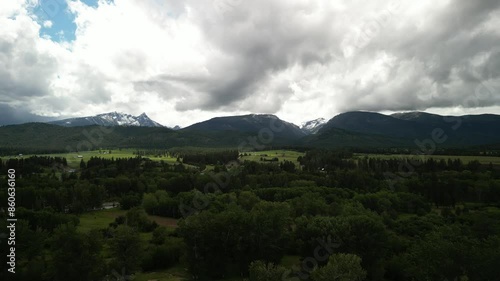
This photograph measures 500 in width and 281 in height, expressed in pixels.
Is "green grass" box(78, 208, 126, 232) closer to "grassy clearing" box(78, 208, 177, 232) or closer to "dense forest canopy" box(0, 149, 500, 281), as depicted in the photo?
"grassy clearing" box(78, 208, 177, 232)

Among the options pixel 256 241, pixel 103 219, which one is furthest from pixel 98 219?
pixel 256 241

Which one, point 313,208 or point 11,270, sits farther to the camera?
point 313,208

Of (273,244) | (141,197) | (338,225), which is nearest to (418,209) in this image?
(338,225)

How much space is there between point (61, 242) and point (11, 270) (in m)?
7.58

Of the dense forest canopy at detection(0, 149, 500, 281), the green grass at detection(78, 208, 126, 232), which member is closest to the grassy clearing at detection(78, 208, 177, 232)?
the green grass at detection(78, 208, 126, 232)

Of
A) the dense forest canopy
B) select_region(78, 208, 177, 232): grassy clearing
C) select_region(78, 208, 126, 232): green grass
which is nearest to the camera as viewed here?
the dense forest canopy

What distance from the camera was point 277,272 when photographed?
120ft

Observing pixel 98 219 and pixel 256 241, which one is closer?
pixel 256 241

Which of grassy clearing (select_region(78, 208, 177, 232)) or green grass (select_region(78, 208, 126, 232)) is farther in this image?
grassy clearing (select_region(78, 208, 177, 232))

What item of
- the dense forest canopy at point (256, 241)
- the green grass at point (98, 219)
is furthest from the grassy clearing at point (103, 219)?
the dense forest canopy at point (256, 241)

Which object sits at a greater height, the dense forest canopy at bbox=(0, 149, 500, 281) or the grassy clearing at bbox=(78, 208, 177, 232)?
the dense forest canopy at bbox=(0, 149, 500, 281)

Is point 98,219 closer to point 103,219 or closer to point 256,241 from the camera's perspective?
point 103,219

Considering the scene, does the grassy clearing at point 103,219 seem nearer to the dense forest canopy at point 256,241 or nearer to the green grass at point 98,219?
the green grass at point 98,219

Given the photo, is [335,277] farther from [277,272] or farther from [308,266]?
[308,266]
